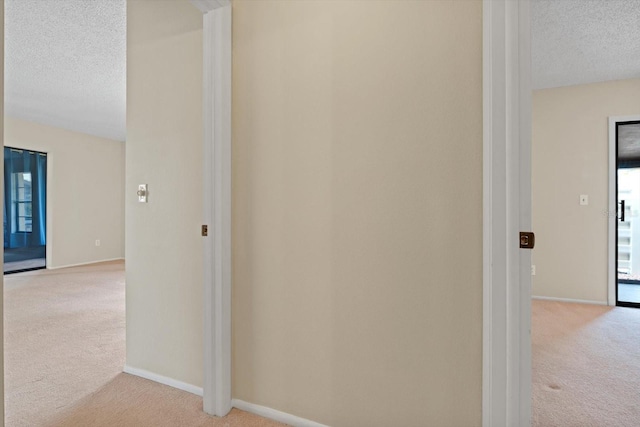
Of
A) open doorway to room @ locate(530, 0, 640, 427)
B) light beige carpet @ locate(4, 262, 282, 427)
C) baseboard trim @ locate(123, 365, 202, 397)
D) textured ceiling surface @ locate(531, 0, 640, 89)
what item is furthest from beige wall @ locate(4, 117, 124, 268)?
open doorway to room @ locate(530, 0, 640, 427)

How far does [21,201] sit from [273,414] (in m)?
6.27

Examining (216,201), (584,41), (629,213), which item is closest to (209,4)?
(216,201)

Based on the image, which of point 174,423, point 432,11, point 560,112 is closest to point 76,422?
point 174,423

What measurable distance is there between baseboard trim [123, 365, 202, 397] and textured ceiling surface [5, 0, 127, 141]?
2541 mm

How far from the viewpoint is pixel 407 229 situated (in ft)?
4.76

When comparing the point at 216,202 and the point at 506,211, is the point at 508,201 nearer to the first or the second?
the point at 506,211

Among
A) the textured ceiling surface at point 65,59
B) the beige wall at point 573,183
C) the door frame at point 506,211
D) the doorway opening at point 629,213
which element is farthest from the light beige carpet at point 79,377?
the doorway opening at point 629,213

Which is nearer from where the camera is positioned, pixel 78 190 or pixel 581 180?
pixel 581 180

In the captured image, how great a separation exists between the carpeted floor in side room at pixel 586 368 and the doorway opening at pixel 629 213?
4.06ft

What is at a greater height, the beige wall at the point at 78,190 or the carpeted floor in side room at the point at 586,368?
the beige wall at the point at 78,190

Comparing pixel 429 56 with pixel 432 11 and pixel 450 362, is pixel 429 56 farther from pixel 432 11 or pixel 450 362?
pixel 450 362

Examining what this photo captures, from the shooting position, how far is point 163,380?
2.09 metres

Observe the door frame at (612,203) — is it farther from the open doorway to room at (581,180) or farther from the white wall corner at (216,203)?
the white wall corner at (216,203)

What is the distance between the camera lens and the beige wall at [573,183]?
3.75m
